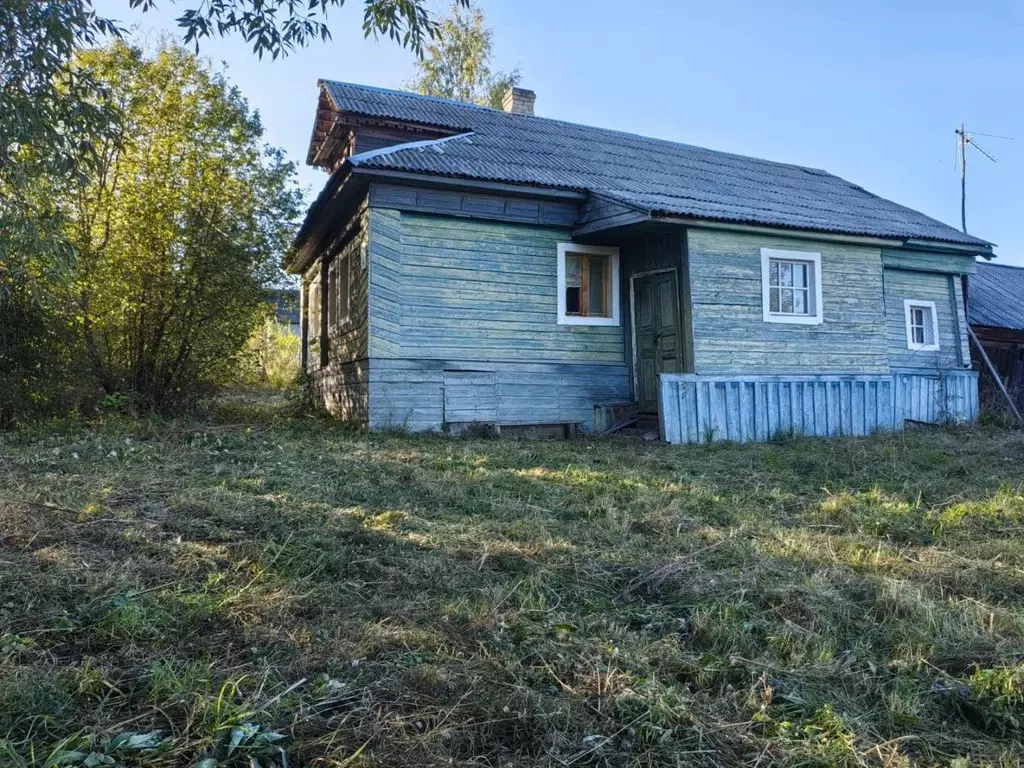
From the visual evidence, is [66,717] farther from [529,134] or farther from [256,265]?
[529,134]

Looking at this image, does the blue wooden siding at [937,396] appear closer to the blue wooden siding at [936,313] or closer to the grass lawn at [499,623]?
the blue wooden siding at [936,313]

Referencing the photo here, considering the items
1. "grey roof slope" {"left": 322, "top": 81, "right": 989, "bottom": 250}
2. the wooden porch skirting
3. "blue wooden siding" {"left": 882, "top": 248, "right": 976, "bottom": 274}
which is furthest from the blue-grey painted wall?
"blue wooden siding" {"left": 882, "top": 248, "right": 976, "bottom": 274}

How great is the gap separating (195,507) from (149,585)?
1.42 m

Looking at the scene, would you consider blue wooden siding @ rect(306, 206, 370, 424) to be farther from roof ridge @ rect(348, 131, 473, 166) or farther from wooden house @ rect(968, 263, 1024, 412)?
wooden house @ rect(968, 263, 1024, 412)

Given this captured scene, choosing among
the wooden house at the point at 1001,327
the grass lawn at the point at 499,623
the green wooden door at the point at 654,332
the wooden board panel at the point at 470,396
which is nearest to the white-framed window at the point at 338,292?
the wooden board panel at the point at 470,396

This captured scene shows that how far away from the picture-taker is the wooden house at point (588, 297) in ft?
31.3

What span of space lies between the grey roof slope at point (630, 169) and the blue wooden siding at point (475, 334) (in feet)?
2.83

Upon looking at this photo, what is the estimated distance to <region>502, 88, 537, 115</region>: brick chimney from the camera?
1600 centimetres

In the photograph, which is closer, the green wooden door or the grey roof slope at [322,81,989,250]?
the grey roof slope at [322,81,989,250]

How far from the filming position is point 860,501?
546 cm

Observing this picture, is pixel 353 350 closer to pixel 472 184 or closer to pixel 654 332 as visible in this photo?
pixel 472 184

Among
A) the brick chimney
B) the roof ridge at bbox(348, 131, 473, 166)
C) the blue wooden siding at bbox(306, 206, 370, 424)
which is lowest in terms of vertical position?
the blue wooden siding at bbox(306, 206, 370, 424)

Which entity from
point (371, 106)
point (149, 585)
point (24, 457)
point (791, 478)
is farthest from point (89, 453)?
point (371, 106)

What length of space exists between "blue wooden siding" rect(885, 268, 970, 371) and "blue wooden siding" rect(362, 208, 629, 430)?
5.82 metres
